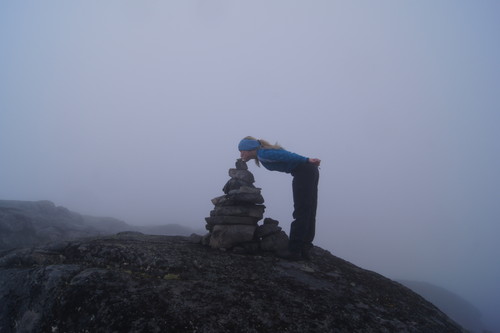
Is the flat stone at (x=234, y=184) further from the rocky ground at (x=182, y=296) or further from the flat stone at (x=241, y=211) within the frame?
the rocky ground at (x=182, y=296)

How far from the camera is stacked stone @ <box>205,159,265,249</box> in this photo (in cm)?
894

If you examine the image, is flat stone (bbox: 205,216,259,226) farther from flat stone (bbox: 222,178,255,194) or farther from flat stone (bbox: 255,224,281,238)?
flat stone (bbox: 222,178,255,194)

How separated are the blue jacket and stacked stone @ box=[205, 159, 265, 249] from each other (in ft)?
4.61

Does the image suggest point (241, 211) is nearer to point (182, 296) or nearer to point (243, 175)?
point (243, 175)

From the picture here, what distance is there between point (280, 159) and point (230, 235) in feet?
9.67

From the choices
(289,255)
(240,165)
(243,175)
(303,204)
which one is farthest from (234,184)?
(289,255)

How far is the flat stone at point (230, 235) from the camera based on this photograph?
348 inches

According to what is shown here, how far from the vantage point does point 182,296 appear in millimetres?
5188

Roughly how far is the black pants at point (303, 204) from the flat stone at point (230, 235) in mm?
1424

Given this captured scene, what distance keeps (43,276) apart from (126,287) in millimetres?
1936

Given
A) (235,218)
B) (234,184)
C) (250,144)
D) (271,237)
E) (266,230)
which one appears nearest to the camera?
(271,237)

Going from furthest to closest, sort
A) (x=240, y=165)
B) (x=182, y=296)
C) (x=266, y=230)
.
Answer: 1. (x=240, y=165)
2. (x=266, y=230)
3. (x=182, y=296)

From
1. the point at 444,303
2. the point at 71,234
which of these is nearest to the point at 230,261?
the point at 71,234

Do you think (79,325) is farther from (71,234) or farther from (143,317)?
(71,234)
